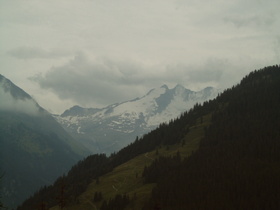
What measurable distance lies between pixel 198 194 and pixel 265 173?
34333 millimetres

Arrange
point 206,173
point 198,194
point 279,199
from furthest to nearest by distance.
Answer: point 206,173, point 198,194, point 279,199

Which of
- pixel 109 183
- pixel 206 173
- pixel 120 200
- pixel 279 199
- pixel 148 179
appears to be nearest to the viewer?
pixel 279 199

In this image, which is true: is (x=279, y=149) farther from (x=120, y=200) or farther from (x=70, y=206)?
(x=70, y=206)

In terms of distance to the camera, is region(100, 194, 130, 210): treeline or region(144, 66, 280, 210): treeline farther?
region(100, 194, 130, 210): treeline

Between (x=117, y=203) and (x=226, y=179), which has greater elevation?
(x=226, y=179)

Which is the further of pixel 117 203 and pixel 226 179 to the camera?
pixel 226 179

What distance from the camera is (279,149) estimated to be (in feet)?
588

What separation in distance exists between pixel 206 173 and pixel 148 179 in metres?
32.0

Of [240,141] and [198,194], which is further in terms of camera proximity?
[240,141]

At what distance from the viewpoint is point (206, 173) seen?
163375 mm

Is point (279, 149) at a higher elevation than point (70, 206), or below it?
higher

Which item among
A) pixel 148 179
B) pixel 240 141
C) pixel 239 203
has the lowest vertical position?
pixel 239 203

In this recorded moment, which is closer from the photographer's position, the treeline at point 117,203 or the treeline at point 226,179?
the treeline at point 226,179

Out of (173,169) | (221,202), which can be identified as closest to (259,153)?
(173,169)
